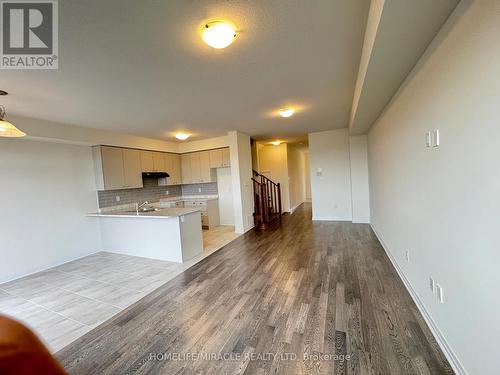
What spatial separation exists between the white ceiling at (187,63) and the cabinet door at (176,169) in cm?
248

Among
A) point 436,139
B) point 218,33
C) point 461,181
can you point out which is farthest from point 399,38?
point 218,33

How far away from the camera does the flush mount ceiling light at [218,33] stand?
5.32 feet

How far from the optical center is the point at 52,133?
3.68m

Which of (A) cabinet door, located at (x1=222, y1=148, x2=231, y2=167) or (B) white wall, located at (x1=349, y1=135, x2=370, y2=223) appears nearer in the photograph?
(B) white wall, located at (x1=349, y1=135, x2=370, y2=223)

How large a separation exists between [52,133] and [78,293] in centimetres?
269

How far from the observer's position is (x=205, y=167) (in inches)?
250

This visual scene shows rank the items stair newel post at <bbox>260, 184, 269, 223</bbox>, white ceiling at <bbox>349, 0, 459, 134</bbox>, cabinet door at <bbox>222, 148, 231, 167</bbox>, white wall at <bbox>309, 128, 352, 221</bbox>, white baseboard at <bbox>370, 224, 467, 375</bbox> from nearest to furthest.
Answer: white ceiling at <bbox>349, 0, 459, 134</bbox> → white baseboard at <bbox>370, 224, 467, 375</bbox> → white wall at <bbox>309, 128, 352, 221</bbox> → cabinet door at <bbox>222, 148, 231, 167</bbox> → stair newel post at <bbox>260, 184, 269, 223</bbox>

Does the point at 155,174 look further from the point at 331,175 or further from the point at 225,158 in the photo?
the point at 331,175

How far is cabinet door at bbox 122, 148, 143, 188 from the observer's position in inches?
195

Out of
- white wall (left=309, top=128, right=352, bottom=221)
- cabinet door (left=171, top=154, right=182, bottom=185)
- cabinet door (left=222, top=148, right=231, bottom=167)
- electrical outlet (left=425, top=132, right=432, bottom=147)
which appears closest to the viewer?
electrical outlet (left=425, top=132, right=432, bottom=147)

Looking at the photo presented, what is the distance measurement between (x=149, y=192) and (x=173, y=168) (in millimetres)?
967

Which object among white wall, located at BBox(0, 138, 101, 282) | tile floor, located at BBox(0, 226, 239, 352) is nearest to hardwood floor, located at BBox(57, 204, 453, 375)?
tile floor, located at BBox(0, 226, 239, 352)

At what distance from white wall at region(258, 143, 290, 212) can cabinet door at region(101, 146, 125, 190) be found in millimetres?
4657

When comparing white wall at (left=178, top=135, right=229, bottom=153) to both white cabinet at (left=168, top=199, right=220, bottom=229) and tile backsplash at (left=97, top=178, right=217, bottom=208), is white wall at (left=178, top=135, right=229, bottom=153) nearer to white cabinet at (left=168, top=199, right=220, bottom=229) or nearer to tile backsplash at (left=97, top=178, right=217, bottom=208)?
tile backsplash at (left=97, top=178, right=217, bottom=208)
